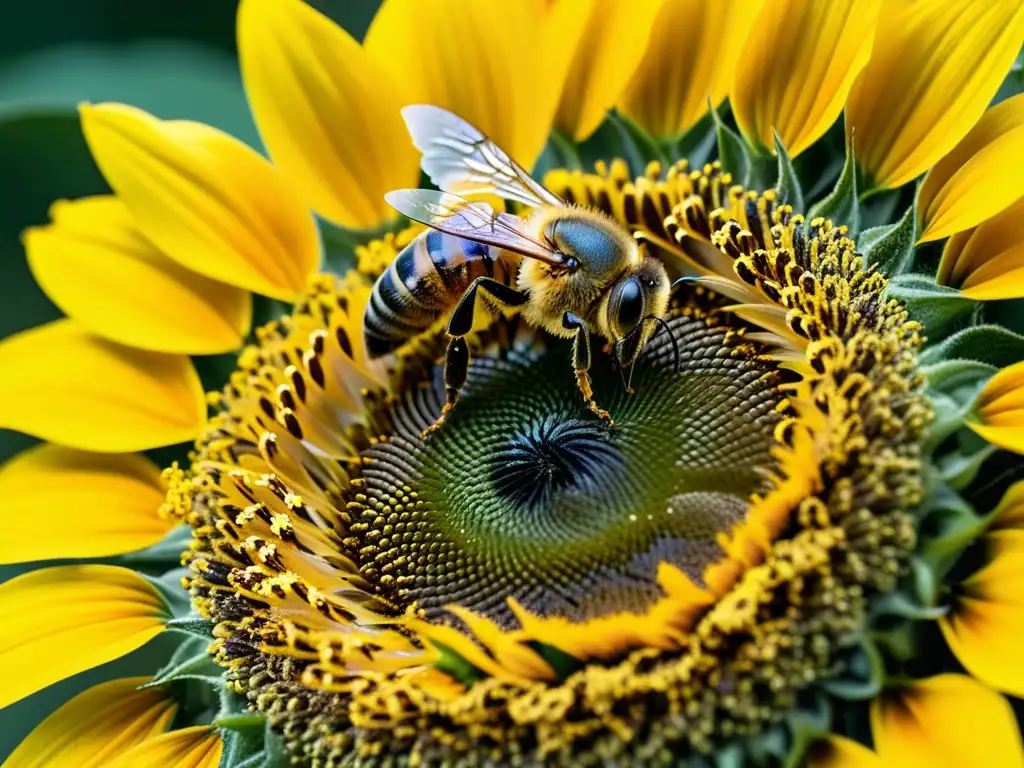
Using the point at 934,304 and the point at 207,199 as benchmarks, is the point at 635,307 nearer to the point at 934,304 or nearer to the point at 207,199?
the point at 934,304

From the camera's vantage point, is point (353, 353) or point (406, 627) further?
point (353, 353)

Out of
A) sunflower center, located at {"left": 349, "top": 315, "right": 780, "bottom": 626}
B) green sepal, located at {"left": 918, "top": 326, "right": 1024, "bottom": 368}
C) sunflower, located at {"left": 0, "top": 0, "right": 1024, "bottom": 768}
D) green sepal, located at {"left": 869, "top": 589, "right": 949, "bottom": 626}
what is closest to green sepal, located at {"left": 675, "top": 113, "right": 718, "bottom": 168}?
sunflower, located at {"left": 0, "top": 0, "right": 1024, "bottom": 768}

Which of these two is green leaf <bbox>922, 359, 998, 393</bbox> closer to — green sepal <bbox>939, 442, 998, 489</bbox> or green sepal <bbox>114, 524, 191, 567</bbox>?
green sepal <bbox>939, 442, 998, 489</bbox>

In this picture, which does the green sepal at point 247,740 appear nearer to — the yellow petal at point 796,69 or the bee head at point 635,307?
the bee head at point 635,307

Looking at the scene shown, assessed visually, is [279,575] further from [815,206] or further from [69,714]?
[815,206]

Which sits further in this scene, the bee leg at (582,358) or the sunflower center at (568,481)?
the bee leg at (582,358)

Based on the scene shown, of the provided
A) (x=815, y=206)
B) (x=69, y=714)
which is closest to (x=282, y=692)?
(x=69, y=714)

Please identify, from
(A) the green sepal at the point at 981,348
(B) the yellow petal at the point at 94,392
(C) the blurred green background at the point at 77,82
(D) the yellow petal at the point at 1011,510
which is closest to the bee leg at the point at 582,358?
(A) the green sepal at the point at 981,348
